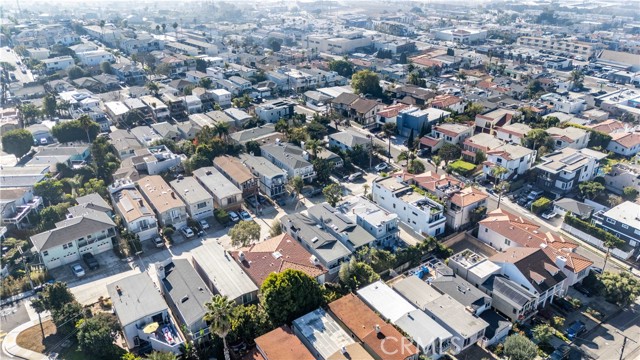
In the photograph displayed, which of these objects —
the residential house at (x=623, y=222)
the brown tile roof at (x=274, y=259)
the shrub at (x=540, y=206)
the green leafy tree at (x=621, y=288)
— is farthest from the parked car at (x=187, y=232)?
the residential house at (x=623, y=222)

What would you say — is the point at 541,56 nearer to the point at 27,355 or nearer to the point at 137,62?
the point at 137,62

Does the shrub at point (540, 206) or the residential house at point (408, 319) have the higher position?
the residential house at point (408, 319)

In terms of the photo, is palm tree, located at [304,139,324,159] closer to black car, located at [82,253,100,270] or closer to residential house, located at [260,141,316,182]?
residential house, located at [260,141,316,182]

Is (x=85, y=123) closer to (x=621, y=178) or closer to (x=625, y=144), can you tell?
(x=621, y=178)

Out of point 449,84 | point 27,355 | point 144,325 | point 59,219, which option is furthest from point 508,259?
point 449,84

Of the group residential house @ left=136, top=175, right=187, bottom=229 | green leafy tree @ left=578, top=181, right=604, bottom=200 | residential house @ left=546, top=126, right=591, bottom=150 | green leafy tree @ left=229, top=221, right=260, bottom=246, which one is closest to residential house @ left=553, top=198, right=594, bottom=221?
green leafy tree @ left=578, top=181, right=604, bottom=200

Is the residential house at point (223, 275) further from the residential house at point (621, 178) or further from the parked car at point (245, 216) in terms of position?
the residential house at point (621, 178)

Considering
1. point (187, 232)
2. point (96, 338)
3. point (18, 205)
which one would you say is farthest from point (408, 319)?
point (18, 205)
